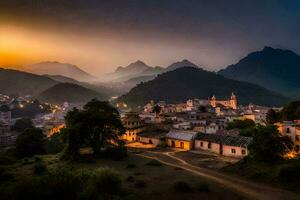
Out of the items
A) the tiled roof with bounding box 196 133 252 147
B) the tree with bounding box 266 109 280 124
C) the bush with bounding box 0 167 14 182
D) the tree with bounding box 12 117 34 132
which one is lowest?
the bush with bounding box 0 167 14 182

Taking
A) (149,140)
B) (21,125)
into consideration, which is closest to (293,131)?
(149,140)

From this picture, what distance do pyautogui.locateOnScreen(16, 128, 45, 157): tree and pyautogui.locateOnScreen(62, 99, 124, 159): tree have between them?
13886mm

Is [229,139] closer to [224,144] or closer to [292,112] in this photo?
[224,144]

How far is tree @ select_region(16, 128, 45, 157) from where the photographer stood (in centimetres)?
5919

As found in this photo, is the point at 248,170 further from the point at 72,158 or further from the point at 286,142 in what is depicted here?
the point at 72,158

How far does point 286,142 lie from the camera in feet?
142

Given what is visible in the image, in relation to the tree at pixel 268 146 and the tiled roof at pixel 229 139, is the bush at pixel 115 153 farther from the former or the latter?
the tree at pixel 268 146

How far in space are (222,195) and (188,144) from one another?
32.4 meters

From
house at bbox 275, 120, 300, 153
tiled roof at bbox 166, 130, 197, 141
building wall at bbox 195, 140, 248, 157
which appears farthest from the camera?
tiled roof at bbox 166, 130, 197, 141

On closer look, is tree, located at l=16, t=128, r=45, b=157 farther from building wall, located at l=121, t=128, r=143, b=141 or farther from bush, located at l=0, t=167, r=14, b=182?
bush, located at l=0, t=167, r=14, b=182

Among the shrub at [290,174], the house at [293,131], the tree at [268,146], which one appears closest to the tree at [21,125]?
the house at [293,131]

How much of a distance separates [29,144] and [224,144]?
37410 mm

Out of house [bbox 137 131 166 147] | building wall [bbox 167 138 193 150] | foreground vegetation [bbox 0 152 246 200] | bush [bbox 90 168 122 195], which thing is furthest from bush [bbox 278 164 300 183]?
house [bbox 137 131 166 147]

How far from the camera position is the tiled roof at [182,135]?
199 feet
